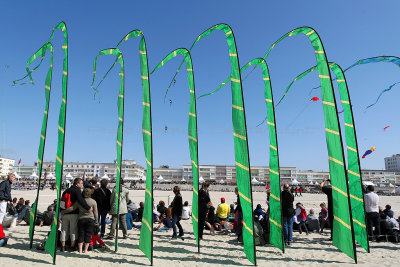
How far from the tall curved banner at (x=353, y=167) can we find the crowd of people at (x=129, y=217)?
69cm

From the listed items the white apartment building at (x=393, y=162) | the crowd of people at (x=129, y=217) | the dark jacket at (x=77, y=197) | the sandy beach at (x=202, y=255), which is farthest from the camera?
the white apartment building at (x=393, y=162)

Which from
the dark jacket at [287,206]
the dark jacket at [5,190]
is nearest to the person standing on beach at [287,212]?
the dark jacket at [287,206]

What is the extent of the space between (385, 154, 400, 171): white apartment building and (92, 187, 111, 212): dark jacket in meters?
186

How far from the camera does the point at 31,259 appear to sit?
555cm

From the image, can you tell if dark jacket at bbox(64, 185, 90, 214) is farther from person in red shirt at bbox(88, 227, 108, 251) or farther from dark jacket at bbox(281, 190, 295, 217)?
dark jacket at bbox(281, 190, 295, 217)

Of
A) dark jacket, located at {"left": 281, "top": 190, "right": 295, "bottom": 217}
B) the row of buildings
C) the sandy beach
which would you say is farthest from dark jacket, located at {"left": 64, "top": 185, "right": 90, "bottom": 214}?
the row of buildings

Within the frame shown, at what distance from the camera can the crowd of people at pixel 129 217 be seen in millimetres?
6027

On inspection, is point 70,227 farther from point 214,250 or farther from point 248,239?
point 248,239

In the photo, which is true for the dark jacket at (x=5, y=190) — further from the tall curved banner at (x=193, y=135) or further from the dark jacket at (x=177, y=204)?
the tall curved banner at (x=193, y=135)

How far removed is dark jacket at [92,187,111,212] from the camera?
7.45m

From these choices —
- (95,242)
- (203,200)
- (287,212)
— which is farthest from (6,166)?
(287,212)

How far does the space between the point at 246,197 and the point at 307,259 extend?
2.10m

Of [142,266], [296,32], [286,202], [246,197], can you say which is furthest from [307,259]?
[296,32]

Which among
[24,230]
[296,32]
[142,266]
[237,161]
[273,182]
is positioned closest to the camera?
[142,266]
